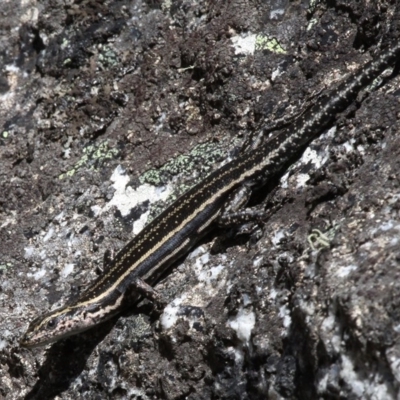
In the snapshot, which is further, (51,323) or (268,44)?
(268,44)

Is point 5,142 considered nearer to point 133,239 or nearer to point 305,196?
point 133,239

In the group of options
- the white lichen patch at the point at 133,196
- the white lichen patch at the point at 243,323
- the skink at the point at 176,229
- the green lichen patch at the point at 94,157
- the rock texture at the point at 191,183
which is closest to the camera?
the rock texture at the point at 191,183

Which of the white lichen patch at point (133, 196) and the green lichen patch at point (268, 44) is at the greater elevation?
the green lichen patch at point (268, 44)

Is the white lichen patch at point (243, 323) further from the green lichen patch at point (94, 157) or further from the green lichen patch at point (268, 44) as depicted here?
the green lichen patch at point (268, 44)

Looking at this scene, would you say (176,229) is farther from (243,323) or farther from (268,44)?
(268,44)

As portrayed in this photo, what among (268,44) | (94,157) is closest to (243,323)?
(94,157)

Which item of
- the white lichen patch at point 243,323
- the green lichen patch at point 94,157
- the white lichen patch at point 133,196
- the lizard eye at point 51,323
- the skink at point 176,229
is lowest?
the white lichen patch at point 243,323

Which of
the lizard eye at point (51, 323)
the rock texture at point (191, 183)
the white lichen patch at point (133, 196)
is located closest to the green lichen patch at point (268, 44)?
the rock texture at point (191, 183)

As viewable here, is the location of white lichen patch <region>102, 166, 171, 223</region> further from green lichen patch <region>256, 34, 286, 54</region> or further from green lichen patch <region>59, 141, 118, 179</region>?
green lichen patch <region>256, 34, 286, 54</region>

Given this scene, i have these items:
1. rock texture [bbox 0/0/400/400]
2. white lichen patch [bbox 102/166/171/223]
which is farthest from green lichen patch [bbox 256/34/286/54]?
white lichen patch [bbox 102/166/171/223]
